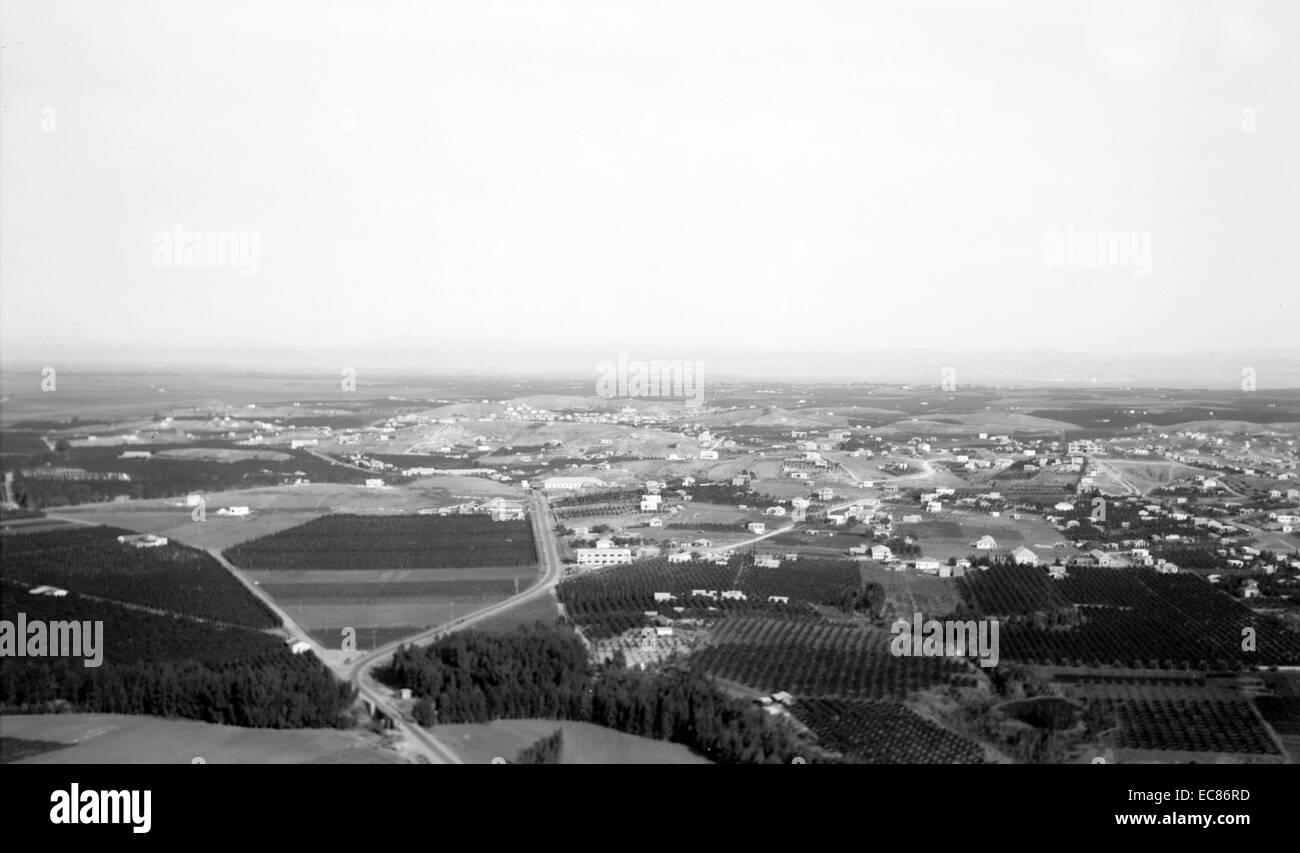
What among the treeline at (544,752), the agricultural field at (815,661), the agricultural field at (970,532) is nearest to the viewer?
the treeline at (544,752)

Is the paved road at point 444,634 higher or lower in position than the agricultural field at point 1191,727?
higher

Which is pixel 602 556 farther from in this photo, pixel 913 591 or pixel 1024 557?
pixel 1024 557

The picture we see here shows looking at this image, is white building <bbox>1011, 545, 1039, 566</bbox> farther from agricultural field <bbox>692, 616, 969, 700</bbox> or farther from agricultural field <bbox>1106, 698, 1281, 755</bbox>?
agricultural field <bbox>1106, 698, 1281, 755</bbox>

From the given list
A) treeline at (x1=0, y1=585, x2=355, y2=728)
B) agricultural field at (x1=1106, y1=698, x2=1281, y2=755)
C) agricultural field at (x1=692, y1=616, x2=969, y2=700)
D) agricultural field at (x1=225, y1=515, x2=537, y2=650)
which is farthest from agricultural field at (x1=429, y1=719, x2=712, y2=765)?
agricultural field at (x1=1106, y1=698, x2=1281, y2=755)

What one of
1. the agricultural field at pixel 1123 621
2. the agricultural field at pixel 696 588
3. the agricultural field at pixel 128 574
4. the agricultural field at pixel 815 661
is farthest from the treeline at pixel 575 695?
the agricultural field at pixel 1123 621

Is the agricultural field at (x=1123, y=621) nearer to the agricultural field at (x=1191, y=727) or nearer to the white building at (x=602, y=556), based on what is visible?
the agricultural field at (x=1191, y=727)

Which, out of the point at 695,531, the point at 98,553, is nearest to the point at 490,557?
the point at 695,531

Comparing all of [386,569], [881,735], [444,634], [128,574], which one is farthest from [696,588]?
[128,574]
